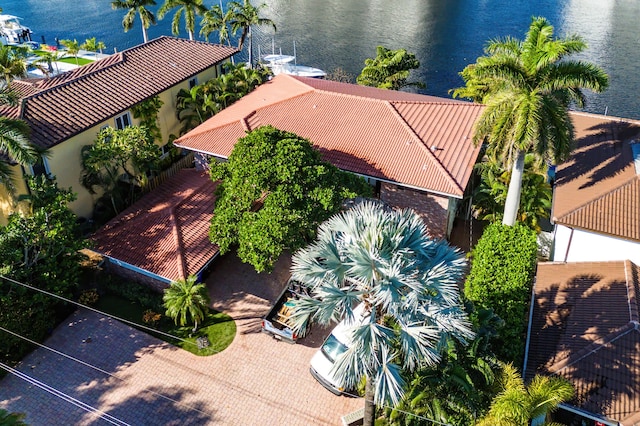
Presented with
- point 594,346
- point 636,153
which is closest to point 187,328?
point 594,346

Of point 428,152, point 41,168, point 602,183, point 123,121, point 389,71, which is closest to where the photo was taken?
point 602,183

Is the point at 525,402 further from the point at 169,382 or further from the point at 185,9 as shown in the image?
the point at 185,9

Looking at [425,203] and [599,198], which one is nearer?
[599,198]

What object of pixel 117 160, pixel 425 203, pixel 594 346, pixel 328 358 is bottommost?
pixel 328 358

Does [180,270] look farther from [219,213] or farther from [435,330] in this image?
[435,330]

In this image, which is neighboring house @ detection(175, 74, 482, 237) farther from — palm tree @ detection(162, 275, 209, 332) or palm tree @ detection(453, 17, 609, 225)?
palm tree @ detection(162, 275, 209, 332)

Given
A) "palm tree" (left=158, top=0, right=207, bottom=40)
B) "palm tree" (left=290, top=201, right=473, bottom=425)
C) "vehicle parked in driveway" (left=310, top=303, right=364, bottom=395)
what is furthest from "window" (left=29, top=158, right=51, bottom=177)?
"palm tree" (left=158, top=0, right=207, bottom=40)
